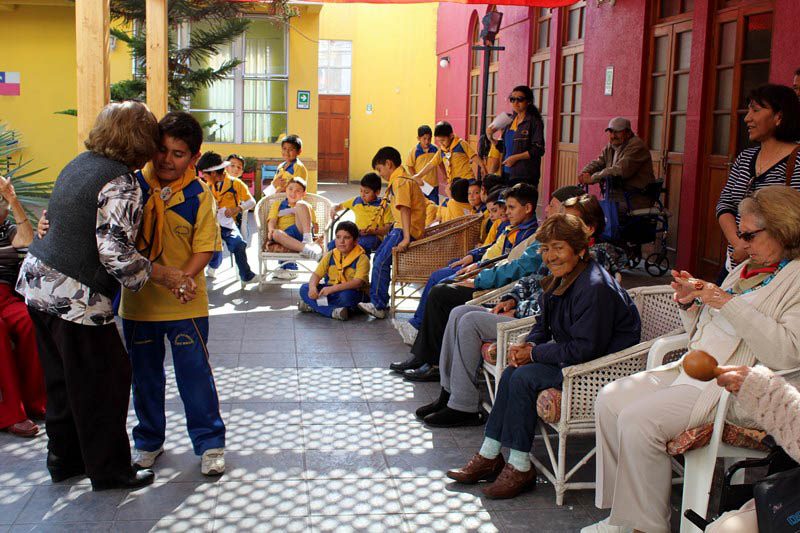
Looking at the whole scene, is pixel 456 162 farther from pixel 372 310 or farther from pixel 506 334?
pixel 506 334

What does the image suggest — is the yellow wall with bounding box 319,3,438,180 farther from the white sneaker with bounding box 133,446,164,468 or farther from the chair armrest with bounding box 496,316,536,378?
the white sneaker with bounding box 133,446,164,468

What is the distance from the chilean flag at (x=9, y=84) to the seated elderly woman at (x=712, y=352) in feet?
49.9

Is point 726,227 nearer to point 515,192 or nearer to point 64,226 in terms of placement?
point 515,192

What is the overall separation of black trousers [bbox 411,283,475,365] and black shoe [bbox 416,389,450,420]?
41cm

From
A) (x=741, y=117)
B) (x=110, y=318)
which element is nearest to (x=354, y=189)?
(x=741, y=117)

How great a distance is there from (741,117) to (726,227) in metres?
3.39

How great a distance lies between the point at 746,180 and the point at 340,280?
3.63 metres

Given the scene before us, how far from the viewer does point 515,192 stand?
17.6ft

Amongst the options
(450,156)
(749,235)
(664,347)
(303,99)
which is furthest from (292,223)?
(303,99)

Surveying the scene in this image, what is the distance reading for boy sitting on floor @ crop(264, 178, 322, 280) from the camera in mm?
8195

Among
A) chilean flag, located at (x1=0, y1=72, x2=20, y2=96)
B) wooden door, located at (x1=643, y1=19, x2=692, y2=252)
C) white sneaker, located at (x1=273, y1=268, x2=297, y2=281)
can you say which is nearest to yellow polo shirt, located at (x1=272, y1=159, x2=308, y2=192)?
white sneaker, located at (x1=273, y1=268, x2=297, y2=281)

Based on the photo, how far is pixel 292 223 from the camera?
8.38m

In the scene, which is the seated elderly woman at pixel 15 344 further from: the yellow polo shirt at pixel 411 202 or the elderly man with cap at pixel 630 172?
the elderly man with cap at pixel 630 172

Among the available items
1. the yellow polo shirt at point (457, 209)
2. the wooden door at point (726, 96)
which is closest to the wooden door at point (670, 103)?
the wooden door at point (726, 96)
